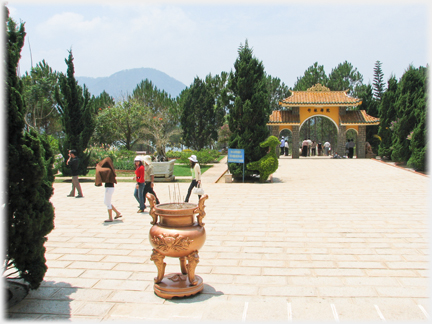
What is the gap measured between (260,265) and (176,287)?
1.60 meters

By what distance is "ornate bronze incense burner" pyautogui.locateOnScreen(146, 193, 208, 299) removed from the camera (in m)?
4.02

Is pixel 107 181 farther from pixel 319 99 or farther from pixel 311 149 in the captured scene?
pixel 311 149

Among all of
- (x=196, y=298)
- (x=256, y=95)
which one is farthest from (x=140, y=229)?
(x=256, y=95)

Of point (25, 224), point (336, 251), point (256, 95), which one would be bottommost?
point (336, 251)

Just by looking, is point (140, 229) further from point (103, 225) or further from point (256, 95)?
point (256, 95)

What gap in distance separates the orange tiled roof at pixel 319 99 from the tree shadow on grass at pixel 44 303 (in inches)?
1022

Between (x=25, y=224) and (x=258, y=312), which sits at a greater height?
(x=25, y=224)

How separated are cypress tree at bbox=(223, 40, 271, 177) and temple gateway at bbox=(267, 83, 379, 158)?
12.6m

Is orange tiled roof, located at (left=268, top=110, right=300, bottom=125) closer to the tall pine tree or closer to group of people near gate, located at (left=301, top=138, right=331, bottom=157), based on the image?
group of people near gate, located at (left=301, top=138, right=331, bottom=157)

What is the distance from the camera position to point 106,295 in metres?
4.23

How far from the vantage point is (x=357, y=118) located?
93.6 feet

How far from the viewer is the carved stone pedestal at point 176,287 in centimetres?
410

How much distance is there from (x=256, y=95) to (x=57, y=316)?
1302 centimetres

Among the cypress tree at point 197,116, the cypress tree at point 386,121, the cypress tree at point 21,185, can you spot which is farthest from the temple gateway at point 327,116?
the cypress tree at point 21,185
